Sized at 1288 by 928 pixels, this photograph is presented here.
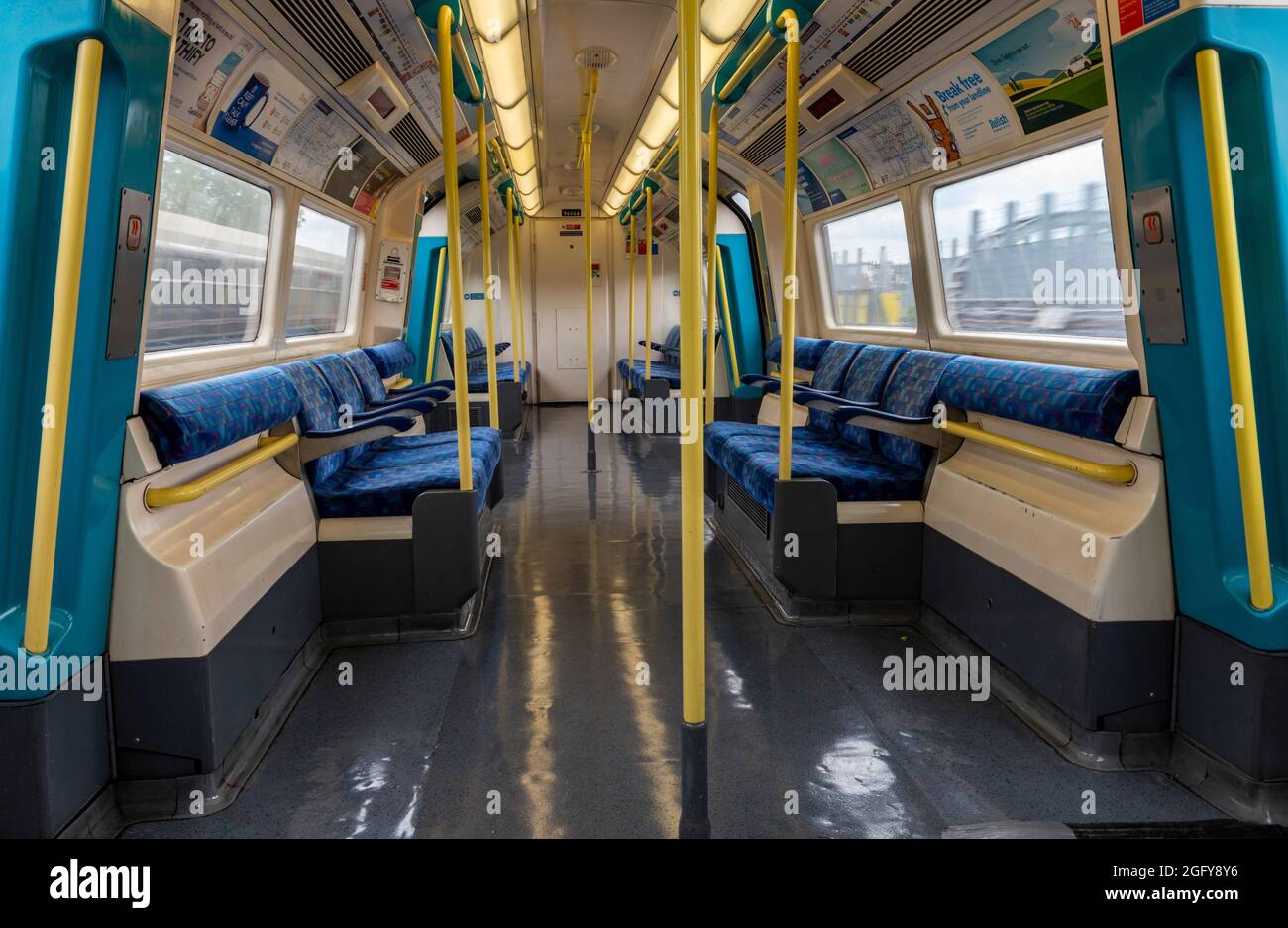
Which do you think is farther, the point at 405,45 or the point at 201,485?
the point at 405,45

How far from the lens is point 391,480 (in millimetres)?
4297

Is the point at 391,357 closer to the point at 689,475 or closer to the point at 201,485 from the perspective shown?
the point at 201,485

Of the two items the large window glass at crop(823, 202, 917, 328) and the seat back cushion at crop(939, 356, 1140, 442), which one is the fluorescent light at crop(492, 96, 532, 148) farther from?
the seat back cushion at crop(939, 356, 1140, 442)

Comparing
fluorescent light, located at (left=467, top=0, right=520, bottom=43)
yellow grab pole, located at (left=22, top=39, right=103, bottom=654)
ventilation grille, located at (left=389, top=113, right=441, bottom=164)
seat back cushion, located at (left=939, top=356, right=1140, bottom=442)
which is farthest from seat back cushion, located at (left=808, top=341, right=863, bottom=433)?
yellow grab pole, located at (left=22, top=39, right=103, bottom=654)

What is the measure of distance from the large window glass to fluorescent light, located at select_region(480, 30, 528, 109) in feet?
8.37

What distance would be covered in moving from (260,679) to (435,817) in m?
0.96

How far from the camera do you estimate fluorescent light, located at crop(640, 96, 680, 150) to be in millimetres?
6061

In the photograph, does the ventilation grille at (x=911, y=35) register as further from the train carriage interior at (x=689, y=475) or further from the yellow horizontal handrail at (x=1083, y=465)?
the yellow horizontal handrail at (x=1083, y=465)

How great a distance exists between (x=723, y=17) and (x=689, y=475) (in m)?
2.74

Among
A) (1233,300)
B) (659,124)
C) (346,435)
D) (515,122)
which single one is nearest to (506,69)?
(515,122)

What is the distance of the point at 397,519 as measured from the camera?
13.4 feet

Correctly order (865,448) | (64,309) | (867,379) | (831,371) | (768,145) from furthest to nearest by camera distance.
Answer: (768,145) → (831,371) → (867,379) → (865,448) → (64,309)
